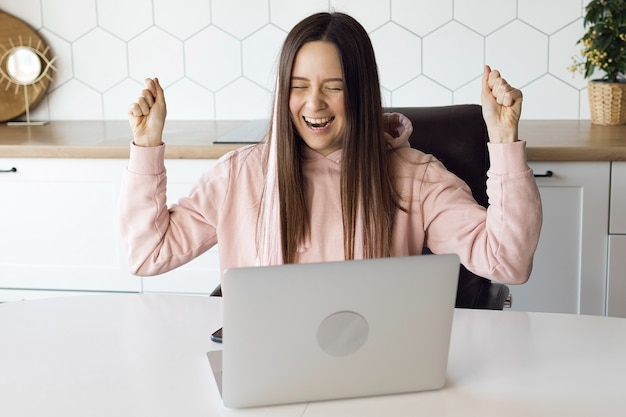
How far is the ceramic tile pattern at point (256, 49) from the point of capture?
9.21 ft

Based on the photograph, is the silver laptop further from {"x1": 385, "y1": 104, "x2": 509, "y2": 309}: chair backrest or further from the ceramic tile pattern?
the ceramic tile pattern

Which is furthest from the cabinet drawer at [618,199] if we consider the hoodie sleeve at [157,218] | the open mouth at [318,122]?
the hoodie sleeve at [157,218]

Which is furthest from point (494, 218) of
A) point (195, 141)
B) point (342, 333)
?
point (195, 141)

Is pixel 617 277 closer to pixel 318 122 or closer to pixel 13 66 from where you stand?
pixel 318 122

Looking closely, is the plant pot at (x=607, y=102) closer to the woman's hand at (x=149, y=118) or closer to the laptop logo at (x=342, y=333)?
the woman's hand at (x=149, y=118)

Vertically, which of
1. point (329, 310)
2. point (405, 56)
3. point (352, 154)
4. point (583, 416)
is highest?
point (405, 56)

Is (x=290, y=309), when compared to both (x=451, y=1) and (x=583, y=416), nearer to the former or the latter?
(x=583, y=416)

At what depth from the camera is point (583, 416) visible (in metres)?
1.17

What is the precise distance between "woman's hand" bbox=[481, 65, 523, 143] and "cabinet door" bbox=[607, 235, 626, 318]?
95cm

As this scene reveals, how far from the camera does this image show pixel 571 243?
2461mm

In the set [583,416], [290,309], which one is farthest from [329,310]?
[583,416]

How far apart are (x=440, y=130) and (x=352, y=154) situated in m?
0.32

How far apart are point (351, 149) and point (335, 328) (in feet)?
2.04

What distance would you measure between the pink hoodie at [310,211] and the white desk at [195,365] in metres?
0.14
